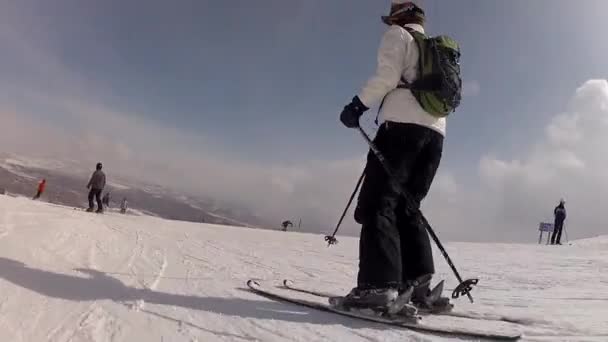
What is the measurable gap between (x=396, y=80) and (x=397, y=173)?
2.32 feet

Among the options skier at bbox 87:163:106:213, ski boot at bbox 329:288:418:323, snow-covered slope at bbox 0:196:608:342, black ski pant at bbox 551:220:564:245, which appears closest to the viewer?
snow-covered slope at bbox 0:196:608:342

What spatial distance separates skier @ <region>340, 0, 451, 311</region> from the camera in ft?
9.57

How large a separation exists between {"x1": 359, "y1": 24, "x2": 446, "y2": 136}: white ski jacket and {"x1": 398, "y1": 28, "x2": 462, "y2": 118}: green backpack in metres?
0.04

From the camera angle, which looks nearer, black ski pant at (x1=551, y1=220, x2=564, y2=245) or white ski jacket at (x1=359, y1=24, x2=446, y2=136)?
white ski jacket at (x1=359, y1=24, x2=446, y2=136)

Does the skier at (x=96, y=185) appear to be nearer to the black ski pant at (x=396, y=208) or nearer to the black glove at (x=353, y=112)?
the black glove at (x=353, y=112)

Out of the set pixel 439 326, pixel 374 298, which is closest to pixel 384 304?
pixel 374 298

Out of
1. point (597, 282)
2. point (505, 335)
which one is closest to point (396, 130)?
point (505, 335)

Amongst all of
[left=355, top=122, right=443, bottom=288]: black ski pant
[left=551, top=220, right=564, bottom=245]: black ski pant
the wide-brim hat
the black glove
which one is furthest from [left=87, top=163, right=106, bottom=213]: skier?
[left=551, top=220, right=564, bottom=245]: black ski pant

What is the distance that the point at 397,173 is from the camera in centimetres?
315

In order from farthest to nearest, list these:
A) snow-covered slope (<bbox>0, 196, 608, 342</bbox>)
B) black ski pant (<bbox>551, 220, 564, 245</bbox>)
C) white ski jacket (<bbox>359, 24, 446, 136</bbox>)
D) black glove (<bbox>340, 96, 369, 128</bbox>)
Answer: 1. black ski pant (<bbox>551, 220, 564, 245</bbox>)
2. black glove (<bbox>340, 96, 369, 128</bbox>)
3. white ski jacket (<bbox>359, 24, 446, 136</bbox>)
4. snow-covered slope (<bbox>0, 196, 608, 342</bbox>)

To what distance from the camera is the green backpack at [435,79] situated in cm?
318

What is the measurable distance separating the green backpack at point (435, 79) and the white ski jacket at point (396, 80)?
0.04 metres

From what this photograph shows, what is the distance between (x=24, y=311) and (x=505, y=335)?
2881 millimetres

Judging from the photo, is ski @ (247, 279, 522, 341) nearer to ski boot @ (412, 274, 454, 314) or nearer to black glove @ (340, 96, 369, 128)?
ski boot @ (412, 274, 454, 314)
